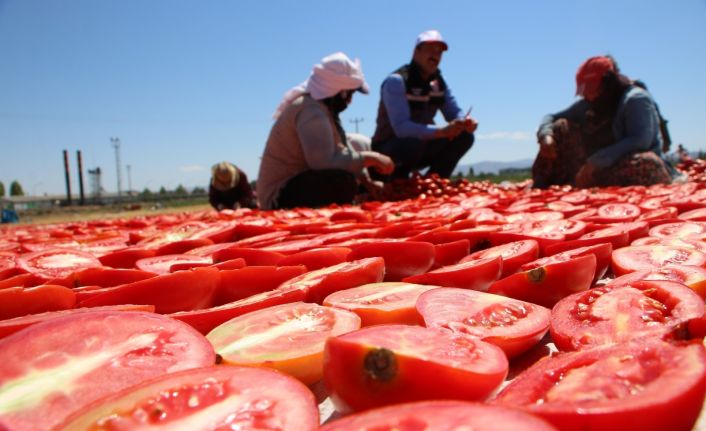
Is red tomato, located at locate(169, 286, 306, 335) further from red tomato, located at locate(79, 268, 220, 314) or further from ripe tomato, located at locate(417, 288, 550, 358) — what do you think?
ripe tomato, located at locate(417, 288, 550, 358)

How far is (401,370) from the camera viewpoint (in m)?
0.63

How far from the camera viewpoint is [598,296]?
0.99m

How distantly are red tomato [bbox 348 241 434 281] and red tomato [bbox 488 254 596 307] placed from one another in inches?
14.9

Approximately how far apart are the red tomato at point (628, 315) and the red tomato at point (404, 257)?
60cm

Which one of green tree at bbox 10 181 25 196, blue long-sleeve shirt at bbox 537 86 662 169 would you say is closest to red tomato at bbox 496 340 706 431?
blue long-sleeve shirt at bbox 537 86 662 169

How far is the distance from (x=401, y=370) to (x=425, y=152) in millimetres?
5916

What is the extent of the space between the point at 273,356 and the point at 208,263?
37.6 inches

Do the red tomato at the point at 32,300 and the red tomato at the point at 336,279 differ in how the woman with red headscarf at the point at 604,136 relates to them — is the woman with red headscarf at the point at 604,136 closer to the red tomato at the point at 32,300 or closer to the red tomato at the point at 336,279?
the red tomato at the point at 336,279

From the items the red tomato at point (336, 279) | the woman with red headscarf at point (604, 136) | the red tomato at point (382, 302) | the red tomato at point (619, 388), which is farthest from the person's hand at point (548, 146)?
the red tomato at point (619, 388)

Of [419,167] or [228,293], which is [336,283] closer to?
[228,293]

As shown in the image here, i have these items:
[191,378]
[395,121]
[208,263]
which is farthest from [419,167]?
[191,378]

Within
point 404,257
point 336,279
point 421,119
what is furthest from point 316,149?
point 336,279

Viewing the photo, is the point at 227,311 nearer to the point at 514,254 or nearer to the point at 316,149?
the point at 514,254

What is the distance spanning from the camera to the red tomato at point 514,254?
1479 mm
